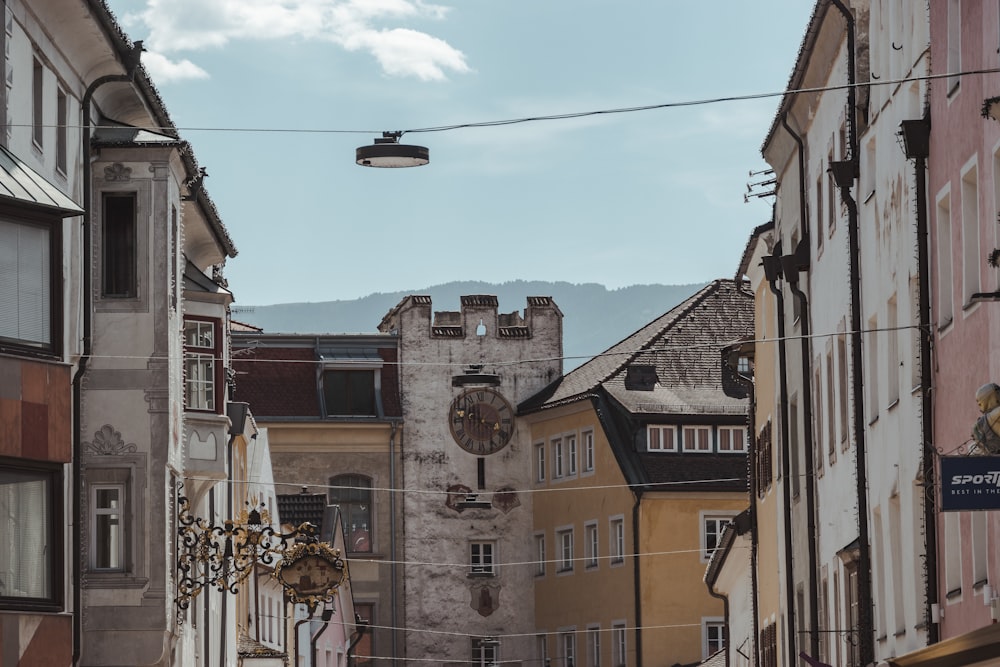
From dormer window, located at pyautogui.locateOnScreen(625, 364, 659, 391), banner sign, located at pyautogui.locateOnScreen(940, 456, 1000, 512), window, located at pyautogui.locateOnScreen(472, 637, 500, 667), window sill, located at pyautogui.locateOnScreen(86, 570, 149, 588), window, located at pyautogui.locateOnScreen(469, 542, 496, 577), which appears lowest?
window, located at pyautogui.locateOnScreen(472, 637, 500, 667)

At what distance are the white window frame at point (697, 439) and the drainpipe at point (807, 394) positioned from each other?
37672 millimetres

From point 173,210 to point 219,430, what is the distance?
6775mm

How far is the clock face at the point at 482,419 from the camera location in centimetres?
8256

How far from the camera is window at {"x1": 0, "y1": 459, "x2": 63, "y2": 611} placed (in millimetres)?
25281

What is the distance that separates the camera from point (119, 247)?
32906 millimetres

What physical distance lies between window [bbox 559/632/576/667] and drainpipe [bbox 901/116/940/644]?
52.9m

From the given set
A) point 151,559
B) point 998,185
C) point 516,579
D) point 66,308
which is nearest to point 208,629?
point 151,559

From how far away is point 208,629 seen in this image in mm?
41688

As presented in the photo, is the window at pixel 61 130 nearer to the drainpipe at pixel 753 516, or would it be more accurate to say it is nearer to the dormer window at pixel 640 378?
the drainpipe at pixel 753 516

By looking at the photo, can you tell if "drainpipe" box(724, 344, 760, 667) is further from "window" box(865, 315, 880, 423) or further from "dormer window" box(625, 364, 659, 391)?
"dormer window" box(625, 364, 659, 391)

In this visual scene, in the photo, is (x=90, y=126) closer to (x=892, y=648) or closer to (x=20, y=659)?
(x=20, y=659)

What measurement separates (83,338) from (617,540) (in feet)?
153

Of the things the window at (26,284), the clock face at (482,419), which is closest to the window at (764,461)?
the window at (26,284)

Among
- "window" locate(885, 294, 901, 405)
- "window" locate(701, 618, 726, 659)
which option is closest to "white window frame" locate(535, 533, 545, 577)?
"window" locate(701, 618, 726, 659)
